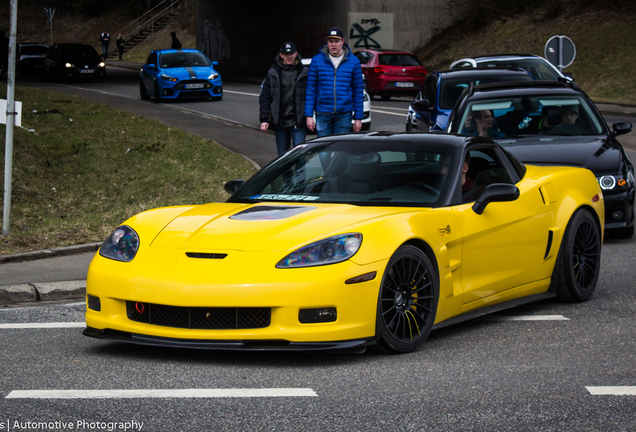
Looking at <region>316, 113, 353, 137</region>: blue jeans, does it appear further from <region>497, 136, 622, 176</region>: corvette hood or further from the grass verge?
<region>497, 136, 622, 176</region>: corvette hood

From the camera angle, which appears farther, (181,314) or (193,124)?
(193,124)

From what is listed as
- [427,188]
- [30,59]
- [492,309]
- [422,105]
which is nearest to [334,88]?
[422,105]

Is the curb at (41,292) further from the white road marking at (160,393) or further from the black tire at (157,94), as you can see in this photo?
the black tire at (157,94)

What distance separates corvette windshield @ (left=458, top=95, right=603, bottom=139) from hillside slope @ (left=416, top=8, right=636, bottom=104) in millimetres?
20412

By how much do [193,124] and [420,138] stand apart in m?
15.8

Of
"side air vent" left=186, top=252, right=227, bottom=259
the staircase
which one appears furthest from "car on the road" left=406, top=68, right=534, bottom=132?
the staircase

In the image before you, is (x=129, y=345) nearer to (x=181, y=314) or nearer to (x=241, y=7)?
(x=181, y=314)

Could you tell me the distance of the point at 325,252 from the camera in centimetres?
532

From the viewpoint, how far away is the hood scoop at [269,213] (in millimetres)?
5812

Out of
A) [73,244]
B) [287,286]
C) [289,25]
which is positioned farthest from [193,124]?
[289,25]

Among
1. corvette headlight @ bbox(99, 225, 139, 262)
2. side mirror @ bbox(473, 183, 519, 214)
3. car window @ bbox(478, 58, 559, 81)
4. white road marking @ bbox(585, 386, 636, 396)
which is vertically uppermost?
car window @ bbox(478, 58, 559, 81)

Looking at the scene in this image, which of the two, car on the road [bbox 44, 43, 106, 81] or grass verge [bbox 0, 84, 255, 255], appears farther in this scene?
car on the road [bbox 44, 43, 106, 81]

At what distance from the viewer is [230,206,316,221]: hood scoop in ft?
19.1

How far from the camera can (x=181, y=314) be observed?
533cm
